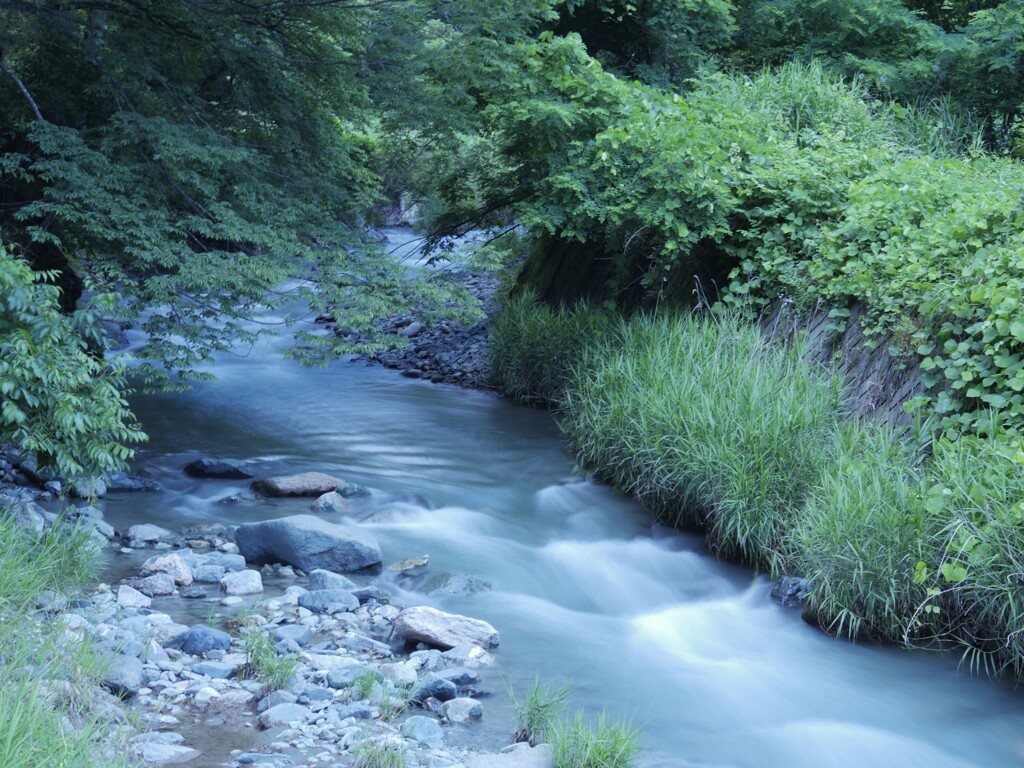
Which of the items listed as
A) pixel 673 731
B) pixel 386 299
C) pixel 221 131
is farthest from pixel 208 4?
pixel 673 731

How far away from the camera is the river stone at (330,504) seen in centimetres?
733

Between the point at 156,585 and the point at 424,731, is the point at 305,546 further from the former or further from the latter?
the point at 424,731

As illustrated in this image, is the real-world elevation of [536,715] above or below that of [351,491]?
above

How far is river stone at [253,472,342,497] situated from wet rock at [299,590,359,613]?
2203mm

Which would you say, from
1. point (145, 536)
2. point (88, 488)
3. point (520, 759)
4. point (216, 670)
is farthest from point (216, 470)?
point (520, 759)

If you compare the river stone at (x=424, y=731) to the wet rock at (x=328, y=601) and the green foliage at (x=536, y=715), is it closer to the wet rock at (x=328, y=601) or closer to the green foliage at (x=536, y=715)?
the green foliage at (x=536, y=715)

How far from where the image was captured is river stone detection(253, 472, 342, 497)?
7.64 m

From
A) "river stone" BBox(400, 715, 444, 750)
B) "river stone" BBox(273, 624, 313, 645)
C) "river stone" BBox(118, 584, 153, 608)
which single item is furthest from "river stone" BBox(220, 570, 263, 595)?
"river stone" BBox(400, 715, 444, 750)

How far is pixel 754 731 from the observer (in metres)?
4.55

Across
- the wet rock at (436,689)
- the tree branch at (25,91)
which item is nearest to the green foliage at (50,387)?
the tree branch at (25,91)

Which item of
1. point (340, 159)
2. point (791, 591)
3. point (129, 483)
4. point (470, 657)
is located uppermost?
point (340, 159)

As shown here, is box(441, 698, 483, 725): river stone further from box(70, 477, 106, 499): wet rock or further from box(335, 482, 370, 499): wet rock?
box(70, 477, 106, 499): wet rock

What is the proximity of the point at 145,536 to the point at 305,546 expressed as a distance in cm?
122

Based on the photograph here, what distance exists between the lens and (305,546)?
6.03 meters
